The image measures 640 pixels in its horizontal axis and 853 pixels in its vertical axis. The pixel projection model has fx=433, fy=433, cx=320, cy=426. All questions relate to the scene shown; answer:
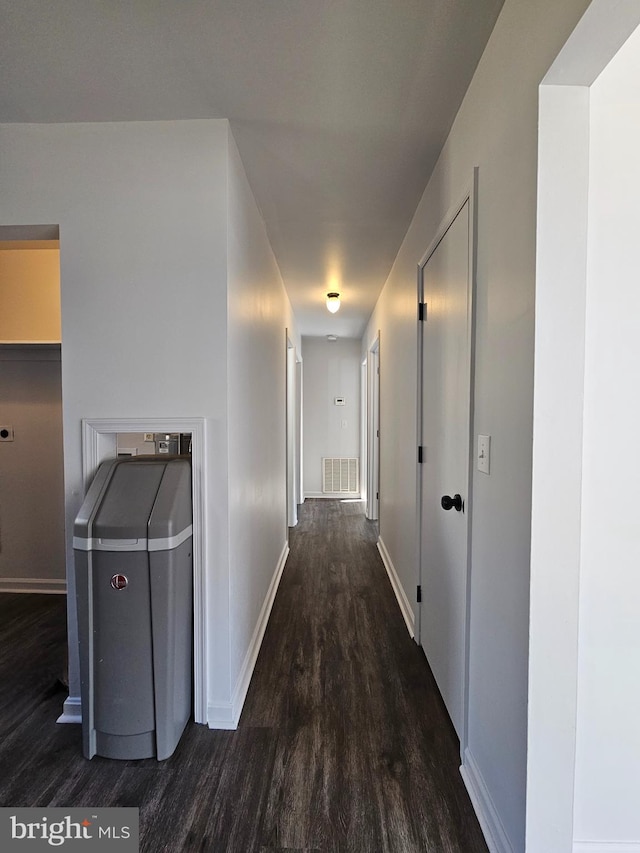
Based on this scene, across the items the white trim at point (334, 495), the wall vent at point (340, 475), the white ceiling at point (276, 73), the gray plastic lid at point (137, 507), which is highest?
the white ceiling at point (276, 73)

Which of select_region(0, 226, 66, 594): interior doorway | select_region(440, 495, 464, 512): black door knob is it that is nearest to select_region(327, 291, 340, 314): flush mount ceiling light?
select_region(0, 226, 66, 594): interior doorway

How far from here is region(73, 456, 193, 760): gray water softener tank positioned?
1.56 metres

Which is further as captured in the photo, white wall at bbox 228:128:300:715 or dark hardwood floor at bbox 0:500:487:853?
white wall at bbox 228:128:300:715

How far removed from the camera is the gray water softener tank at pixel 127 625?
156 cm

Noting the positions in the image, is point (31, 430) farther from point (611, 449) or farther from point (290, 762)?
point (611, 449)

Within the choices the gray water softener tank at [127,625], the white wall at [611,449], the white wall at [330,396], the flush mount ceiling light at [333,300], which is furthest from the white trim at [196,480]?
the white wall at [330,396]

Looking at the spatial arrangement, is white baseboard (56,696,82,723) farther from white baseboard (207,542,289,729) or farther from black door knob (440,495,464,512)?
black door knob (440,495,464,512)

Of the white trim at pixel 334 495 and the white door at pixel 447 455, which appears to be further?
the white trim at pixel 334 495

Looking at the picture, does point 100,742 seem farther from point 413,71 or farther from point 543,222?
point 413,71

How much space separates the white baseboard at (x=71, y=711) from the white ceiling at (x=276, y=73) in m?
2.39

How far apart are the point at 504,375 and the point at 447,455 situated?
0.66 meters

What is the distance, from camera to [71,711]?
1.81 meters

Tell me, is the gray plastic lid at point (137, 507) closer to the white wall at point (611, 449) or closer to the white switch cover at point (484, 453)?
the white switch cover at point (484, 453)

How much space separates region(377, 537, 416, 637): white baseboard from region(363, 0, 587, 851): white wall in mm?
1011
